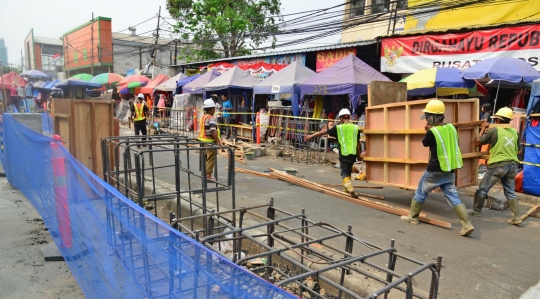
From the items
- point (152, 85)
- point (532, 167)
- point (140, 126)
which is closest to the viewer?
point (532, 167)

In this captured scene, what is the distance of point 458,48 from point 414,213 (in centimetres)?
758

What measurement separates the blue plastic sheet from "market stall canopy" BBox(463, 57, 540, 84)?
2.12 metres

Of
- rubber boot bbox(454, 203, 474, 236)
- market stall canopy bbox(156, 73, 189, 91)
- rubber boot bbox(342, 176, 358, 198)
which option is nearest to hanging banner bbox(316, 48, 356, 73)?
market stall canopy bbox(156, 73, 189, 91)

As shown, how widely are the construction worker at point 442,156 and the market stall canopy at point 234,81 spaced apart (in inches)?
446

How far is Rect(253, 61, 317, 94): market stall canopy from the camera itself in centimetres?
1405

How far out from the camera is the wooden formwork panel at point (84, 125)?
671 centimetres

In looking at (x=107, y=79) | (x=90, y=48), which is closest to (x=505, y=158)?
(x=107, y=79)

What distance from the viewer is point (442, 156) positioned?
559cm

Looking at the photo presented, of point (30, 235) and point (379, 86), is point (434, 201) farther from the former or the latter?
point (30, 235)

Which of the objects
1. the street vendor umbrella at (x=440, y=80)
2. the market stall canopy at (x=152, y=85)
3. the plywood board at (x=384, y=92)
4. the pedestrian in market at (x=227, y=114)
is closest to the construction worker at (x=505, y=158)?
the plywood board at (x=384, y=92)

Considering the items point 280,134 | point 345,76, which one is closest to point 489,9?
point 345,76

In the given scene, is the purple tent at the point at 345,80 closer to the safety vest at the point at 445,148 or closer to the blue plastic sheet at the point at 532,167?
the blue plastic sheet at the point at 532,167

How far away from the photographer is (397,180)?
22.1ft

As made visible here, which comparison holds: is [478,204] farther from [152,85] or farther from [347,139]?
[152,85]
